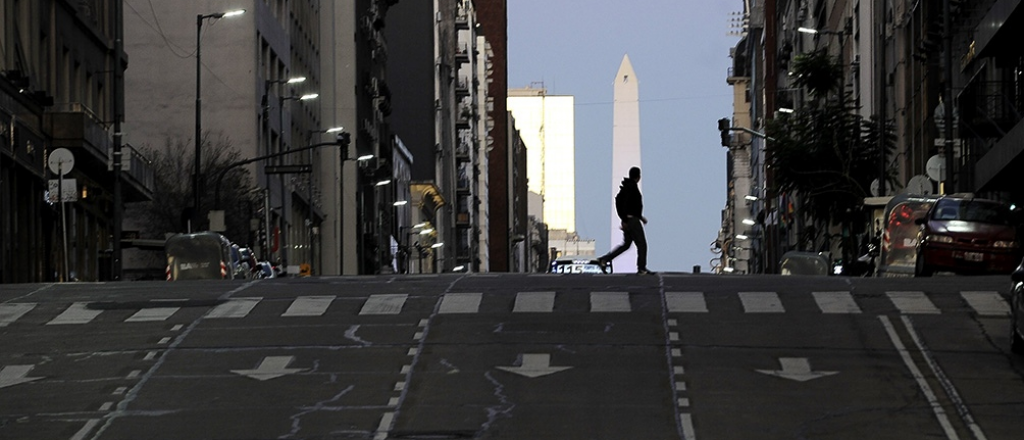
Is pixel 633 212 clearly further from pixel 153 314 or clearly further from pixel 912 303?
pixel 153 314

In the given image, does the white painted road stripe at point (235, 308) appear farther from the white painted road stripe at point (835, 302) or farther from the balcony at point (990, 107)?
the balcony at point (990, 107)

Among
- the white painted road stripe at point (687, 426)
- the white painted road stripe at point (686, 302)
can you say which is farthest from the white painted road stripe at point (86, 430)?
the white painted road stripe at point (686, 302)

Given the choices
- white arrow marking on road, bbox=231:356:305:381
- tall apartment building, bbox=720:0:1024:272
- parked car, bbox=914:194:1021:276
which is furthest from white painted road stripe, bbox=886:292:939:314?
tall apartment building, bbox=720:0:1024:272

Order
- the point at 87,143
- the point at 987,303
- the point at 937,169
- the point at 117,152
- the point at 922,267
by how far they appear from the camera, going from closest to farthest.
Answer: the point at 987,303 < the point at 922,267 < the point at 117,152 < the point at 937,169 < the point at 87,143

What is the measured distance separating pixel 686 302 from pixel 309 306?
507 centimetres

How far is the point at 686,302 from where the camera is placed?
1060 inches

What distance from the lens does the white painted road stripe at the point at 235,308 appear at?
26.2m

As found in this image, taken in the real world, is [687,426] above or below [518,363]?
below

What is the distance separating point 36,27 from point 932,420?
36.8 metres

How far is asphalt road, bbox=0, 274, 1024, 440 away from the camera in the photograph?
16.9m

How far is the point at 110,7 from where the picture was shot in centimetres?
6341

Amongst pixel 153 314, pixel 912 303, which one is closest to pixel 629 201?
pixel 912 303

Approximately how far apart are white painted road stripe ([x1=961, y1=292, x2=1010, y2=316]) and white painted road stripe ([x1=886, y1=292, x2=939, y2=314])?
1.78 feet

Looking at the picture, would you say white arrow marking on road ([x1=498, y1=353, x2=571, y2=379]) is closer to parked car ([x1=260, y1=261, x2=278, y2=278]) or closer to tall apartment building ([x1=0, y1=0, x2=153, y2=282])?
tall apartment building ([x1=0, y1=0, x2=153, y2=282])
